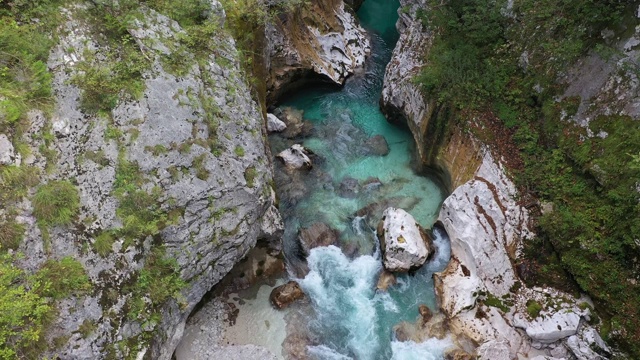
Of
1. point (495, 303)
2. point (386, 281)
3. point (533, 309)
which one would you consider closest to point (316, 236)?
point (386, 281)

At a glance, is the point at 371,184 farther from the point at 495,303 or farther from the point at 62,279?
the point at 62,279

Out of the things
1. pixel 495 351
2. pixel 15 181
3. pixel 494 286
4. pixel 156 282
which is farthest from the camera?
pixel 494 286

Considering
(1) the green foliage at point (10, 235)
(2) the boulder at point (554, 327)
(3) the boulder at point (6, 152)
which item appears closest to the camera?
(1) the green foliage at point (10, 235)

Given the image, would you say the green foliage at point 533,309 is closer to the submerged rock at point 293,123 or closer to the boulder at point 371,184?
the boulder at point 371,184

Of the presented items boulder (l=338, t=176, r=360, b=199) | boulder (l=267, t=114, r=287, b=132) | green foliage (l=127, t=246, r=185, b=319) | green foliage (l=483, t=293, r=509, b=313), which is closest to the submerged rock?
boulder (l=267, t=114, r=287, b=132)

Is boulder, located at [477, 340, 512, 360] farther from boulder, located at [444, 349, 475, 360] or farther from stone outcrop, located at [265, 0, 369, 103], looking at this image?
stone outcrop, located at [265, 0, 369, 103]

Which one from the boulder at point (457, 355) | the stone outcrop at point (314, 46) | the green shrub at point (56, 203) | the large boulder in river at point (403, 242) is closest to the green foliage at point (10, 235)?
the green shrub at point (56, 203)
